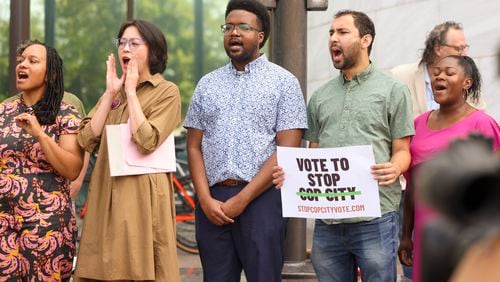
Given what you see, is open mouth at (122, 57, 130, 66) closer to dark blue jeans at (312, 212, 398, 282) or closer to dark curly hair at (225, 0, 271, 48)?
dark curly hair at (225, 0, 271, 48)

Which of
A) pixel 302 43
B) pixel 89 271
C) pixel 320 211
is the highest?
pixel 302 43

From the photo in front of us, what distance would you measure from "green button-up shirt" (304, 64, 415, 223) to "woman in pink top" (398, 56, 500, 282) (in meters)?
0.13

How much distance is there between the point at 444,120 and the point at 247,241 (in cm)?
120

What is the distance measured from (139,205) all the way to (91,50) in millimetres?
7738

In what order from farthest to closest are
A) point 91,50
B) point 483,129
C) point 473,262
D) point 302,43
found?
point 91,50 < point 302,43 < point 483,129 < point 473,262

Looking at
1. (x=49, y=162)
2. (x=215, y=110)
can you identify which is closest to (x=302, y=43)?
(x=215, y=110)

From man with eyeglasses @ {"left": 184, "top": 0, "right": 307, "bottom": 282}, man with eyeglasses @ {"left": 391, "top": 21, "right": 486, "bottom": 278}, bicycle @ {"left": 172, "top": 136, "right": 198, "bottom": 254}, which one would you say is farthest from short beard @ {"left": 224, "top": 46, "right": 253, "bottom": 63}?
bicycle @ {"left": 172, "top": 136, "right": 198, "bottom": 254}

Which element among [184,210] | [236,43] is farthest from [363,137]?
[184,210]

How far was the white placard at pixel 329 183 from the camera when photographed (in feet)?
15.6

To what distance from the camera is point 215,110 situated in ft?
17.0

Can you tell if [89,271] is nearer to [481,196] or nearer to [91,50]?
[481,196]

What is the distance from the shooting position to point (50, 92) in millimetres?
5434

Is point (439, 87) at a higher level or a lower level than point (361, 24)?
lower

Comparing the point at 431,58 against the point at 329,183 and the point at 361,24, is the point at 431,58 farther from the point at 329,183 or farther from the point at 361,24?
the point at 329,183
